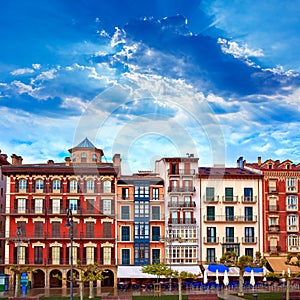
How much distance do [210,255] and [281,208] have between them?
905 centimetres

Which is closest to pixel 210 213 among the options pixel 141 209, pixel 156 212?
pixel 156 212

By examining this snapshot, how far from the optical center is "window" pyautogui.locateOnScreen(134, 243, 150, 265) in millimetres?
60531

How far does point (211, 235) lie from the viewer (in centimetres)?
6181

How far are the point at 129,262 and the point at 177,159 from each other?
11.7 metres

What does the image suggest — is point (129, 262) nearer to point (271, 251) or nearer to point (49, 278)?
point (49, 278)

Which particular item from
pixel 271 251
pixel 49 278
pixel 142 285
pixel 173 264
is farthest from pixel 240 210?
pixel 49 278

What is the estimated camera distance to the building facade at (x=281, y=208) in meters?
62.1

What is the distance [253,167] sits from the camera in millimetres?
64812

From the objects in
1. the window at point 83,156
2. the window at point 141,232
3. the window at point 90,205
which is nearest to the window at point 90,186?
the window at point 90,205

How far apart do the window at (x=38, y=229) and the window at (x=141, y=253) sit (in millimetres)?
9615

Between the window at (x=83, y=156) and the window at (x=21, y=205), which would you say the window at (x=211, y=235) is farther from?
the window at (x=21, y=205)

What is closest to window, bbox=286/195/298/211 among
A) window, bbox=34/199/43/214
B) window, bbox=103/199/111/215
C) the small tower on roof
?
window, bbox=103/199/111/215

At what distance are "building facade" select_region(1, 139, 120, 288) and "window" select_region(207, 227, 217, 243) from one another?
9.83 metres

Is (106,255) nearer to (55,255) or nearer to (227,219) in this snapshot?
(55,255)
